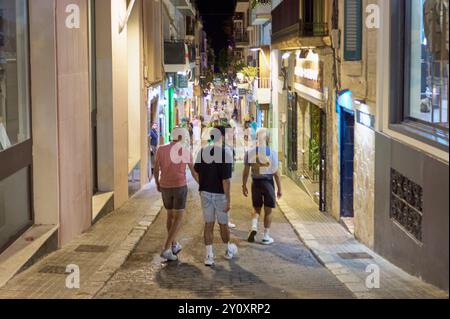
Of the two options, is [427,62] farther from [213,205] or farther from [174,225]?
[174,225]

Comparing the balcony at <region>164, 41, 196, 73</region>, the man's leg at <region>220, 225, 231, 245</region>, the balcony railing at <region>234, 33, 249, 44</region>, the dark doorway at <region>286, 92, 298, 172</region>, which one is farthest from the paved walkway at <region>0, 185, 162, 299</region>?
the balcony railing at <region>234, 33, 249, 44</region>

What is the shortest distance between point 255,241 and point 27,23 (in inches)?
201

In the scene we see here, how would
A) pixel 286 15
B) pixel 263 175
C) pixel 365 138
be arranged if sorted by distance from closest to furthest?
pixel 365 138, pixel 263 175, pixel 286 15

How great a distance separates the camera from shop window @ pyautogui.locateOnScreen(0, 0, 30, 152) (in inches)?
384

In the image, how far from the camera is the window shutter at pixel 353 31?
12.5 meters

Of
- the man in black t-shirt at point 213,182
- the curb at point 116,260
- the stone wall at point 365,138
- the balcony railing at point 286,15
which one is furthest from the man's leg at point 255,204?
the balcony railing at point 286,15

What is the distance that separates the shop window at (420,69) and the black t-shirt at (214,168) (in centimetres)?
234

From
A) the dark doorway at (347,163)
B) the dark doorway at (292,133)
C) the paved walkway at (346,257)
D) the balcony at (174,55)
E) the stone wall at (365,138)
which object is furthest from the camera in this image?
the balcony at (174,55)

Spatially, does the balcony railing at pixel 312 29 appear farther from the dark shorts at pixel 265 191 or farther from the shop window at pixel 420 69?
the shop window at pixel 420 69

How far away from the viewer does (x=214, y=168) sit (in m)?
9.98

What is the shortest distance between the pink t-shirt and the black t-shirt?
0.70 feet

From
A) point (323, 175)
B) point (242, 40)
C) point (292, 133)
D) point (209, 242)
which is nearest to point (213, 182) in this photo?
point (209, 242)

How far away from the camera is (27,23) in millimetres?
10461

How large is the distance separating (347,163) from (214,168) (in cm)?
540
